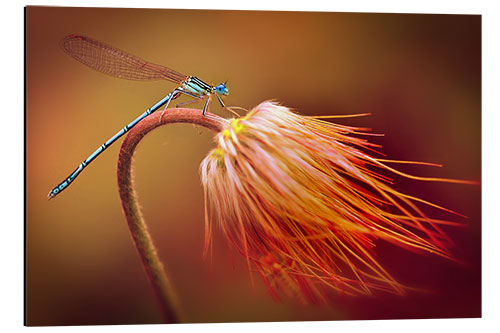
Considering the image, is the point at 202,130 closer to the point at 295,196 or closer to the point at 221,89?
the point at 221,89

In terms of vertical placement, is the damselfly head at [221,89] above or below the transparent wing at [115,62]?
below

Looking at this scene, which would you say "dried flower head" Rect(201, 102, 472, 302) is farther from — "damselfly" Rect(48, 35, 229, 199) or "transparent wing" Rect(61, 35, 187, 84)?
"transparent wing" Rect(61, 35, 187, 84)

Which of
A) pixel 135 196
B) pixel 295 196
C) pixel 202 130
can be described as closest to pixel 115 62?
pixel 202 130

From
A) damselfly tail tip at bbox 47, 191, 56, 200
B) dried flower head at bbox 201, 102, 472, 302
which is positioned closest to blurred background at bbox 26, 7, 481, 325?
damselfly tail tip at bbox 47, 191, 56, 200

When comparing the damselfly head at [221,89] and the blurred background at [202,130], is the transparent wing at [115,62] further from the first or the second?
the damselfly head at [221,89]

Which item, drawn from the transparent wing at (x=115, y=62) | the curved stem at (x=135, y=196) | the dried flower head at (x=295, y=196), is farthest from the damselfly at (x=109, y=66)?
the dried flower head at (x=295, y=196)

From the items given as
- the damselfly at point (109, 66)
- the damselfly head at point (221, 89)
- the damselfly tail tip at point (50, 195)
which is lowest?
the damselfly tail tip at point (50, 195)
